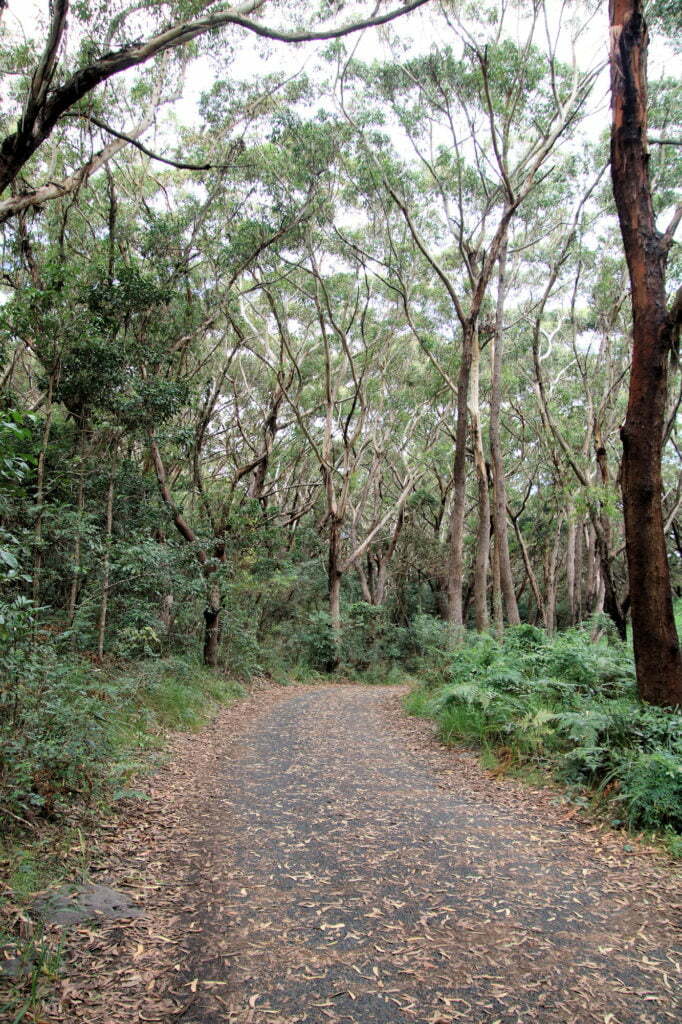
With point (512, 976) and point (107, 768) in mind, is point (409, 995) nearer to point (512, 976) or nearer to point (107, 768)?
point (512, 976)

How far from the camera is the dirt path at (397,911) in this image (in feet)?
8.96

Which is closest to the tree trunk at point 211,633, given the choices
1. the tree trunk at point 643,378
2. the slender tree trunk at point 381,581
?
the tree trunk at point 643,378

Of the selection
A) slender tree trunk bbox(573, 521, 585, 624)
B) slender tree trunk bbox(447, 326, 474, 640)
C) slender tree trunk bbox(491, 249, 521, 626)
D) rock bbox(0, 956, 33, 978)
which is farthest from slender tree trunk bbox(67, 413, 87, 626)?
slender tree trunk bbox(573, 521, 585, 624)

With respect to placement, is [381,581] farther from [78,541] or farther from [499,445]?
[78,541]

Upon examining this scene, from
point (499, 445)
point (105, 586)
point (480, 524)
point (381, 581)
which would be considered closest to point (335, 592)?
point (381, 581)

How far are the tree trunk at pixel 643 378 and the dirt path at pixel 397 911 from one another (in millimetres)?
1880

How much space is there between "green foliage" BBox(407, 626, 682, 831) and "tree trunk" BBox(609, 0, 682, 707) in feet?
1.79

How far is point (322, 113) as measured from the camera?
1282cm

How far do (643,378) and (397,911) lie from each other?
5.16 m

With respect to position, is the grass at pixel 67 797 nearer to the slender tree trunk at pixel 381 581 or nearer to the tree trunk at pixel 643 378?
the tree trunk at pixel 643 378

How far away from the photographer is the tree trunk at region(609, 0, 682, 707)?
18.9 feet

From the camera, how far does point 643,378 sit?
5898 millimetres

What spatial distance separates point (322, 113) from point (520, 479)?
20.2 m

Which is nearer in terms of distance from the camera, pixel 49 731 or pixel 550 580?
pixel 49 731
